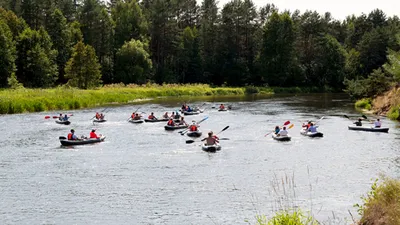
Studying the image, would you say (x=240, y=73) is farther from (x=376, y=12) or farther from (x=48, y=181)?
(x=48, y=181)

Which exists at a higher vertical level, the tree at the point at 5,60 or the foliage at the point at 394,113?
the tree at the point at 5,60

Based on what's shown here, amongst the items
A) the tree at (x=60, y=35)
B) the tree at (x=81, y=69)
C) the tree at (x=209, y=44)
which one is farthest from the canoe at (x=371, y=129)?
the tree at (x=209, y=44)

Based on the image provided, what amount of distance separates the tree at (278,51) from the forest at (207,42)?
0.20 metres

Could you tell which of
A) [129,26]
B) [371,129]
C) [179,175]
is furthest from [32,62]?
[179,175]

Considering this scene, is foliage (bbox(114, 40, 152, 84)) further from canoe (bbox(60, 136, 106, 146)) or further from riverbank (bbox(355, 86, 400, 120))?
canoe (bbox(60, 136, 106, 146))

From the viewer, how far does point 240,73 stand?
101 metres

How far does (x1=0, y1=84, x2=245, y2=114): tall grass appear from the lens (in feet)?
159

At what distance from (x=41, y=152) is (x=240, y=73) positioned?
247ft

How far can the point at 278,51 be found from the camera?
9831 centimetres

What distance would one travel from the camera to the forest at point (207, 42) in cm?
8706

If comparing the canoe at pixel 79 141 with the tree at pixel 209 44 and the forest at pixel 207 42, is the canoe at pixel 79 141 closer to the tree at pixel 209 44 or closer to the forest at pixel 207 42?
the forest at pixel 207 42

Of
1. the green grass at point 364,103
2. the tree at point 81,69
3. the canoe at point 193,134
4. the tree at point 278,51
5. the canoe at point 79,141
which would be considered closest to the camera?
the canoe at point 79,141

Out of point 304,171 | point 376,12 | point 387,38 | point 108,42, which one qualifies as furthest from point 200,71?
point 304,171

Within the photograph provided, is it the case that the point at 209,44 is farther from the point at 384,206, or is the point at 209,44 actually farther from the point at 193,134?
the point at 384,206
